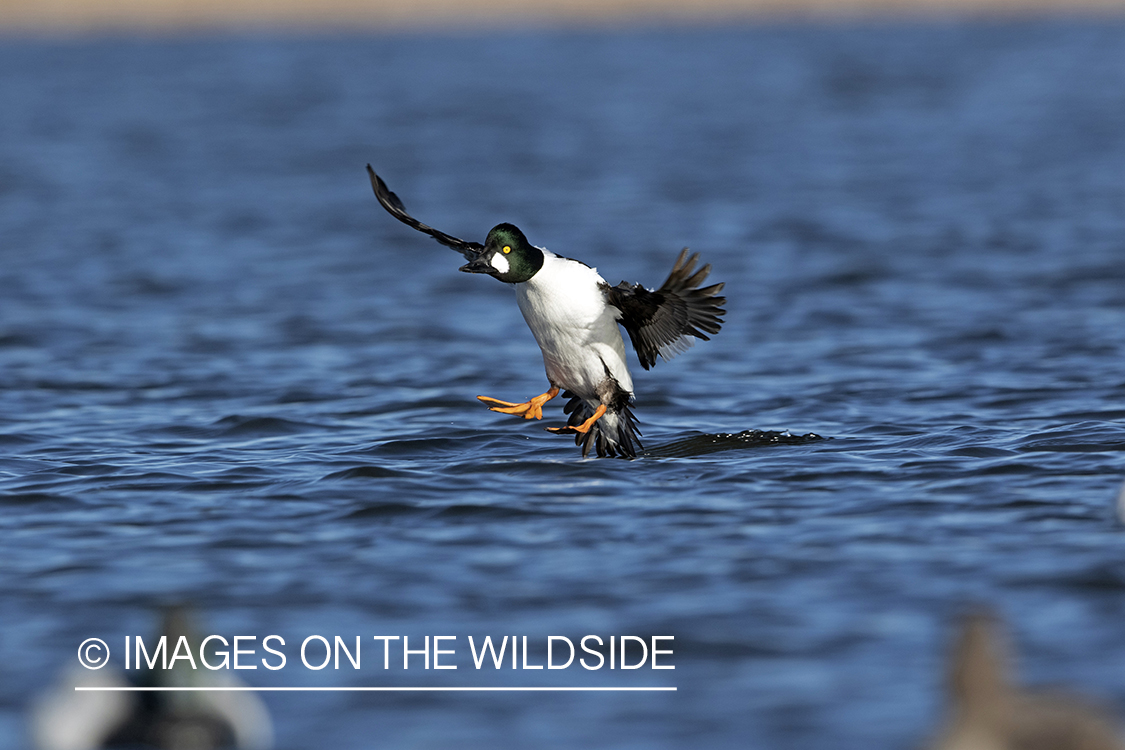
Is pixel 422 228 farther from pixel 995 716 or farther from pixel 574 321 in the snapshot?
pixel 995 716

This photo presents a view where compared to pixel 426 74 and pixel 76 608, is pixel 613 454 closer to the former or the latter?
pixel 76 608

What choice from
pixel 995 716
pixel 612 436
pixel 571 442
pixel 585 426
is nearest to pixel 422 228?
pixel 585 426

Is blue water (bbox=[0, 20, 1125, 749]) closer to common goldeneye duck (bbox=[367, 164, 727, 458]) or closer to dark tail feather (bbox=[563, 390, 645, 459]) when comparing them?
dark tail feather (bbox=[563, 390, 645, 459])

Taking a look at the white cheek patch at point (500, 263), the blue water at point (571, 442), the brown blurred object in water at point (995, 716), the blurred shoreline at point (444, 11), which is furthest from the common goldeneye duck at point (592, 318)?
the blurred shoreline at point (444, 11)

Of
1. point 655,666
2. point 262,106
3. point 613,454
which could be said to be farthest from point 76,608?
point 262,106

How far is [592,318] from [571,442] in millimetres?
1538

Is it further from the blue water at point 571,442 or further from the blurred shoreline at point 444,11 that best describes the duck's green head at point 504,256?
the blurred shoreline at point 444,11

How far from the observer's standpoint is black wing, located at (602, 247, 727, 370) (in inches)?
367

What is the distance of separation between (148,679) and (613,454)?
5132 mm

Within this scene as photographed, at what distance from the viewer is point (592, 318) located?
9.65 m

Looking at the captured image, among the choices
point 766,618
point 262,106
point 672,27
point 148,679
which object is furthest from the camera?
point 672,27

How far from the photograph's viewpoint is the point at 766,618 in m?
6.81

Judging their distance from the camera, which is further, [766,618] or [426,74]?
[426,74]

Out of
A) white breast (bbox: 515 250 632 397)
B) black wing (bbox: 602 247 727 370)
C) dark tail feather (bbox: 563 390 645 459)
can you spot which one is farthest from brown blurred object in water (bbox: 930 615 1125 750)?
dark tail feather (bbox: 563 390 645 459)
